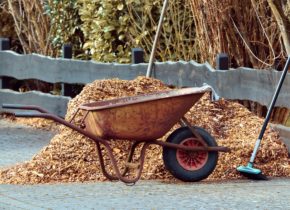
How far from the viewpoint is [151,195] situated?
8547mm

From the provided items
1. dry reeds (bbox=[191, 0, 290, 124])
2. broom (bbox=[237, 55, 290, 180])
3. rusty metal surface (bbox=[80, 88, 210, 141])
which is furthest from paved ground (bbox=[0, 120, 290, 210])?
dry reeds (bbox=[191, 0, 290, 124])

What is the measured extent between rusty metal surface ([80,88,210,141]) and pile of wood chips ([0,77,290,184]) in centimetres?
60

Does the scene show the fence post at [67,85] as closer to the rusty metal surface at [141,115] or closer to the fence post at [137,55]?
the fence post at [137,55]

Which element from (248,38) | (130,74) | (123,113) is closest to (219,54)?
(248,38)

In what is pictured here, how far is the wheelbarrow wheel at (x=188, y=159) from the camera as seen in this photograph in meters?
9.19

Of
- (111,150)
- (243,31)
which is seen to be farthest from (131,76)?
(111,150)

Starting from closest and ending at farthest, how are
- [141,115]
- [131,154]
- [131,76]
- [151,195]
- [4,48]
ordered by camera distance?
[151,195]
[141,115]
[131,154]
[131,76]
[4,48]

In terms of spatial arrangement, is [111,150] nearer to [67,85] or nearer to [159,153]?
[159,153]

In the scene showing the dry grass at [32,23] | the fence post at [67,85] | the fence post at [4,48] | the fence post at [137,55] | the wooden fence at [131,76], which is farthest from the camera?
the dry grass at [32,23]

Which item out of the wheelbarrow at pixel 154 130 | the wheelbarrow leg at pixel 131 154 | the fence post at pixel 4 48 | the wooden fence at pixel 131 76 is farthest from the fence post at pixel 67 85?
the wheelbarrow leg at pixel 131 154

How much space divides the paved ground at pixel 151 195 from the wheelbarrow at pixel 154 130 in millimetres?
159

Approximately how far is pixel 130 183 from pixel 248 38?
3.44 metres

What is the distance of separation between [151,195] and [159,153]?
134cm

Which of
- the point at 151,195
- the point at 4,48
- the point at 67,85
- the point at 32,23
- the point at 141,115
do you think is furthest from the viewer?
the point at 32,23
